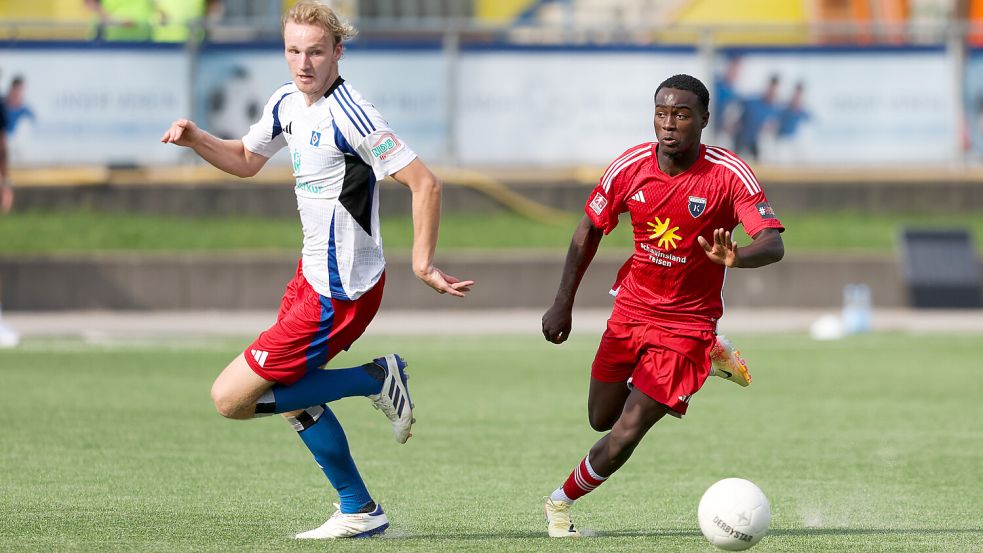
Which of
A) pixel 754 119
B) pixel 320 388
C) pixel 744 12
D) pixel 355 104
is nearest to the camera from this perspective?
pixel 355 104

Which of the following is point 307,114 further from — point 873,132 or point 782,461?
point 873,132

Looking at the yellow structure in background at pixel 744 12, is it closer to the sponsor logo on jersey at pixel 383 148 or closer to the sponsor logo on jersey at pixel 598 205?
the sponsor logo on jersey at pixel 598 205

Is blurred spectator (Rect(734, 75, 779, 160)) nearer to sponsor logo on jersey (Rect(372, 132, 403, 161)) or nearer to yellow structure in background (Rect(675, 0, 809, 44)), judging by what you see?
yellow structure in background (Rect(675, 0, 809, 44))

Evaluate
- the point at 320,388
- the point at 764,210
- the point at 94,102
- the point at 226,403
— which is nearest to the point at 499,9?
the point at 94,102

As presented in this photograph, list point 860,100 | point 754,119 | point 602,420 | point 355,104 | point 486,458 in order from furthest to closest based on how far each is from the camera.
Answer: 1. point 860,100
2. point 754,119
3. point 486,458
4. point 602,420
5. point 355,104

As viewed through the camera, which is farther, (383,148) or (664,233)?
(664,233)

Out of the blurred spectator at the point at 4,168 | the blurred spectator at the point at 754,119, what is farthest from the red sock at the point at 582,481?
the blurred spectator at the point at 754,119

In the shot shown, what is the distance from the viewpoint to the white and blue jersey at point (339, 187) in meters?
6.62

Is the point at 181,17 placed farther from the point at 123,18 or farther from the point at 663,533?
the point at 663,533

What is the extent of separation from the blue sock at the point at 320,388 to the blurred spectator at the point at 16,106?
13.2 meters

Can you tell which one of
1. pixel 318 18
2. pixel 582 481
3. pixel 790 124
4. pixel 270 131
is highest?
pixel 318 18

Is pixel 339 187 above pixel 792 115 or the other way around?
above

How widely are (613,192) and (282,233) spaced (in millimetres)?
12585

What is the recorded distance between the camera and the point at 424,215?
6.55 meters
